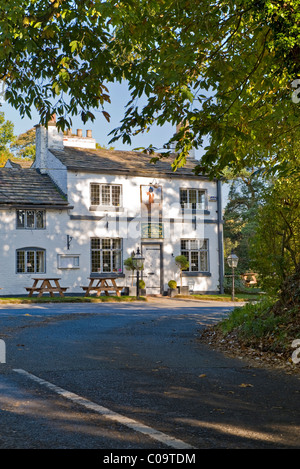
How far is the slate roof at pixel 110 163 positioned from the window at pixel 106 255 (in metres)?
4.01

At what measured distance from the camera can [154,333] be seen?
44.3 feet

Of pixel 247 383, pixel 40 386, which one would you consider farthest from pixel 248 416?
pixel 40 386

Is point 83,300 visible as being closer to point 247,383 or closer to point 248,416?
point 247,383

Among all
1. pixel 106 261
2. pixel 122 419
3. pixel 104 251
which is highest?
pixel 104 251

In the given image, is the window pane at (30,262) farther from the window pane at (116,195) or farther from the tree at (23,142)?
the tree at (23,142)

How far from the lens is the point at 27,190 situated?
105 ft

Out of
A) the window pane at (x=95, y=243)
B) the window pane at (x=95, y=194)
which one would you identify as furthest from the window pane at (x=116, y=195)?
the window pane at (x=95, y=243)

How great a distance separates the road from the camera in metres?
4.64

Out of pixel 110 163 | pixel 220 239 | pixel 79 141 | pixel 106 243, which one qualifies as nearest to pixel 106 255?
pixel 106 243

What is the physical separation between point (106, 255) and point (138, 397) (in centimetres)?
2699

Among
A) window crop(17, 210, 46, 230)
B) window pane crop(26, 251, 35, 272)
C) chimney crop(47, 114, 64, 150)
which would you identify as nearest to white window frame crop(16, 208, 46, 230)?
window crop(17, 210, 46, 230)

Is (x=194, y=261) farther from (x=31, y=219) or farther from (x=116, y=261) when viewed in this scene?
(x=31, y=219)

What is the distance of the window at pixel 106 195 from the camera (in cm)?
3319
